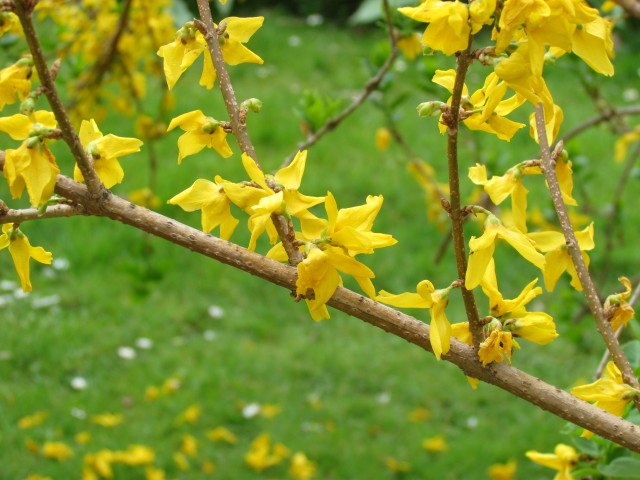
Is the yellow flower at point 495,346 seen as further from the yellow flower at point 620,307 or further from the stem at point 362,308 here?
the yellow flower at point 620,307

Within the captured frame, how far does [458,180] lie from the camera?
0.89 m

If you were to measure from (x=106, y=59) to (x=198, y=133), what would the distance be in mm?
1706

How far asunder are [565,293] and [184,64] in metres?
2.14

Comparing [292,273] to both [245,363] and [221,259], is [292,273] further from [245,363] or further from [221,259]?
[245,363]

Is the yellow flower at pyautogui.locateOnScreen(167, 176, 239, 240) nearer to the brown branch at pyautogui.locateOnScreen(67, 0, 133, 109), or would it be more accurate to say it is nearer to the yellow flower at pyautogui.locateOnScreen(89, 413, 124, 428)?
the brown branch at pyautogui.locateOnScreen(67, 0, 133, 109)

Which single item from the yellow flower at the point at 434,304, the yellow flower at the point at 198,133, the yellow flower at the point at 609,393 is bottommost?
the yellow flower at the point at 609,393

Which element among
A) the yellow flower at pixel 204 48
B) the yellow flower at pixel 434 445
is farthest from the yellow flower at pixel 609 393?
the yellow flower at pixel 434 445

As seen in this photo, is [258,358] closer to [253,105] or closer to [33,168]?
[253,105]

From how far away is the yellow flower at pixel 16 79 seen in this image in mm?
981

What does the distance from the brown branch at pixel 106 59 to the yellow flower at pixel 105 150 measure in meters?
1.40

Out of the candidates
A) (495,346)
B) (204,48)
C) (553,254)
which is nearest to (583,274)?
(553,254)

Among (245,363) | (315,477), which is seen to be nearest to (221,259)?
(315,477)

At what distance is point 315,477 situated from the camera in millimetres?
3715

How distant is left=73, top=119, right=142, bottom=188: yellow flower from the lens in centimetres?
102
